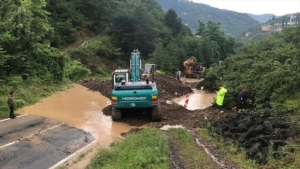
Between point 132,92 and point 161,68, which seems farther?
point 161,68

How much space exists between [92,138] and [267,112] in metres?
6.90

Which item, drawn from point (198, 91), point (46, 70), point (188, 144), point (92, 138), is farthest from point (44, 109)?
point (198, 91)

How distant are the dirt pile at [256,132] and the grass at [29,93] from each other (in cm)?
996

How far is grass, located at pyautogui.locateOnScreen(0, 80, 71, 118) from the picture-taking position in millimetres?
Result: 15091

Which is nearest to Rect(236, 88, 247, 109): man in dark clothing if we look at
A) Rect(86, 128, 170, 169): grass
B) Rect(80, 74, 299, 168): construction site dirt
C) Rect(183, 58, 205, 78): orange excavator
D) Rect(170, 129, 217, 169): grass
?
Rect(80, 74, 299, 168): construction site dirt

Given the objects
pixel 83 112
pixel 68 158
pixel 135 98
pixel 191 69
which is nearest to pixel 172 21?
pixel 191 69

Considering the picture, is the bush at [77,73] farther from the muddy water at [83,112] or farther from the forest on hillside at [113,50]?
the muddy water at [83,112]

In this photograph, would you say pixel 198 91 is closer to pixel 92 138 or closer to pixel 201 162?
pixel 92 138

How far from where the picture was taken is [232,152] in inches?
370

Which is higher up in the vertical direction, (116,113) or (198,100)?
(116,113)

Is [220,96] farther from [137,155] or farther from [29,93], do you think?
[29,93]

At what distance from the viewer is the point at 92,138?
11.8m

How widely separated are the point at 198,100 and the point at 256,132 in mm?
12803

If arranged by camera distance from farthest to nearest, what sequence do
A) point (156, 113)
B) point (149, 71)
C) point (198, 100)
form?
1. point (149, 71)
2. point (198, 100)
3. point (156, 113)
